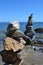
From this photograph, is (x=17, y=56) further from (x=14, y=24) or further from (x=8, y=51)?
(x=14, y=24)

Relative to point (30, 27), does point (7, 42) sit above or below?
above

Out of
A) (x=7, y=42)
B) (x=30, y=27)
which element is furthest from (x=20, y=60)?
Answer: (x=30, y=27)

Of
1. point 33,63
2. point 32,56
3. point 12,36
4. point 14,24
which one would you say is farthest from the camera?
point 32,56

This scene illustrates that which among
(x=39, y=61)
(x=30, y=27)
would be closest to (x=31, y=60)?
(x=39, y=61)

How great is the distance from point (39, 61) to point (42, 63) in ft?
0.72

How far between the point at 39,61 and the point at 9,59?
6.45 ft

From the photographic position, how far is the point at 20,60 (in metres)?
9.55

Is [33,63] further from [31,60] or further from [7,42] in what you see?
[7,42]

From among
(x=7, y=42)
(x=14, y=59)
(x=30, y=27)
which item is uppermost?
(x=7, y=42)

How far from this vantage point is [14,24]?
347 inches

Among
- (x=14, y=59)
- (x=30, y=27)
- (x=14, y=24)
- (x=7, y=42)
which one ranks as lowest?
(x=30, y=27)

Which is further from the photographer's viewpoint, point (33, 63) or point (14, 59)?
point (33, 63)

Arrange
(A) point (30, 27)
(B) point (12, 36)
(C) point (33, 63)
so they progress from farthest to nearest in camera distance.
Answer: (A) point (30, 27) < (C) point (33, 63) < (B) point (12, 36)

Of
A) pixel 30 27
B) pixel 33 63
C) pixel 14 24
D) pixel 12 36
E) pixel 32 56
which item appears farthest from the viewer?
pixel 30 27
